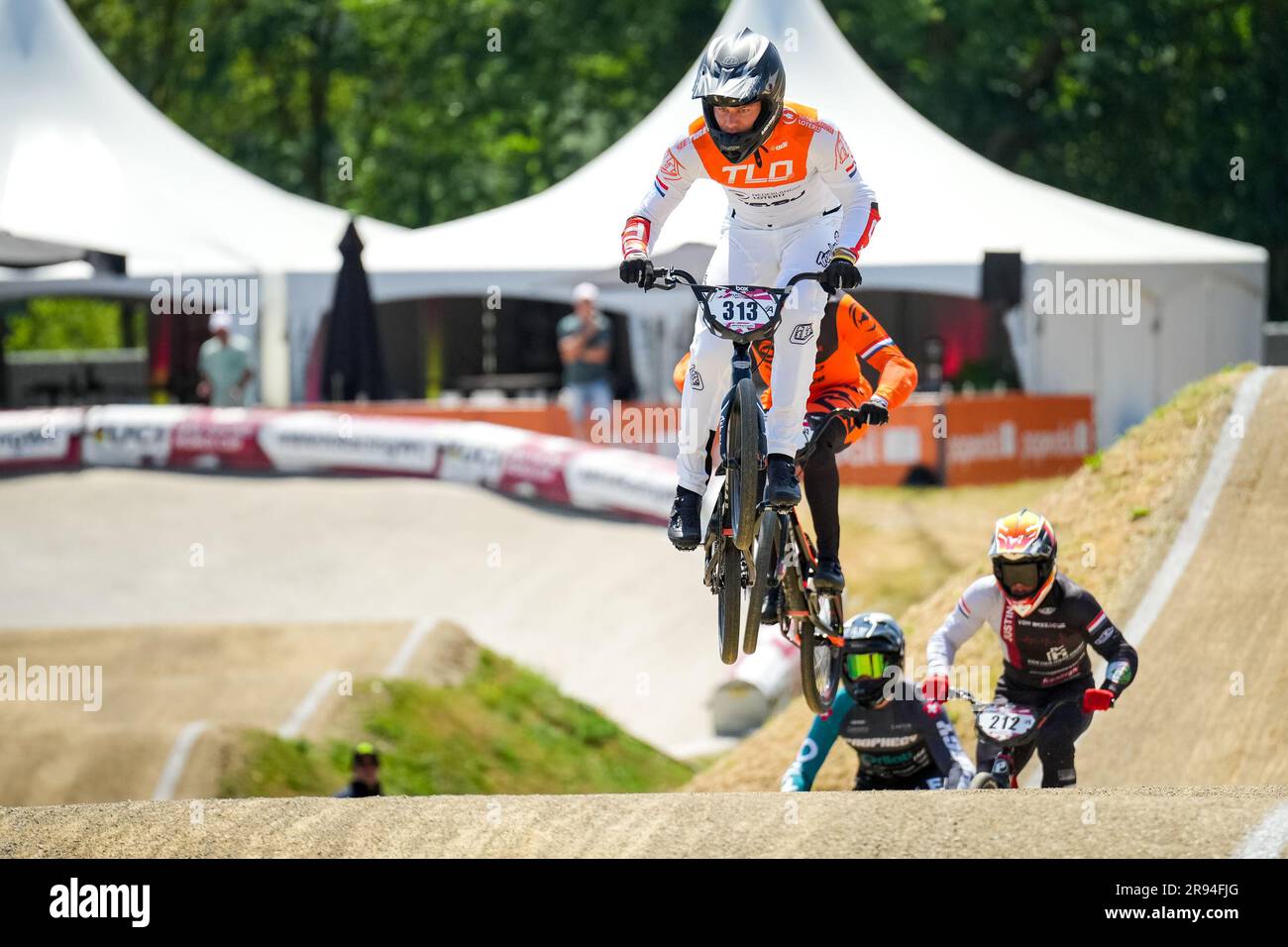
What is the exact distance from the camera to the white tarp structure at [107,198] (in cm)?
2520

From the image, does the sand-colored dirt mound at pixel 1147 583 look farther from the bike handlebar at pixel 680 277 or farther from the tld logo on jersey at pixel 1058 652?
the bike handlebar at pixel 680 277

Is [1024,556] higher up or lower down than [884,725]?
higher up

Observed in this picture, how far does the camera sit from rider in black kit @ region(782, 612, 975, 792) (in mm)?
10977

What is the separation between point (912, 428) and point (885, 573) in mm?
3744

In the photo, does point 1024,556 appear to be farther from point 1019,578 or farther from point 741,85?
point 741,85

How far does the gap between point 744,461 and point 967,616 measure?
2074 mm

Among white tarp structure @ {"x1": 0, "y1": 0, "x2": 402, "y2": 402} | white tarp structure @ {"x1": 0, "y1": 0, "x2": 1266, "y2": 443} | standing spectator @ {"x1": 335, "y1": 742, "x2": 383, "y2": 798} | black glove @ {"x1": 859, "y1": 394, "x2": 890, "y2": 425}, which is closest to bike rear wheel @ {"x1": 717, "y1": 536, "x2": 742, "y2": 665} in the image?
black glove @ {"x1": 859, "y1": 394, "x2": 890, "y2": 425}

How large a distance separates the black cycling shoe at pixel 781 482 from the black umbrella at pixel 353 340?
45.7 feet

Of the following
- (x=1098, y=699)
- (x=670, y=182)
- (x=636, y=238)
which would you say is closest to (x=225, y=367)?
(x=670, y=182)

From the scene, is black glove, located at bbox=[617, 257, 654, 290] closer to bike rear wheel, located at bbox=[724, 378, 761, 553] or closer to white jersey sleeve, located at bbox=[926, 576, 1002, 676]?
bike rear wheel, located at bbox=[724, 378, 761, 553]

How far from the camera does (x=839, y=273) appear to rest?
362 inches

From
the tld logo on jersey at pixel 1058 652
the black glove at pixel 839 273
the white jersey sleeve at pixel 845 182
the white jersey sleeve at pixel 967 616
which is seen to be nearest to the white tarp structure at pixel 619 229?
the white jersey sleeve at pixel 967 616
